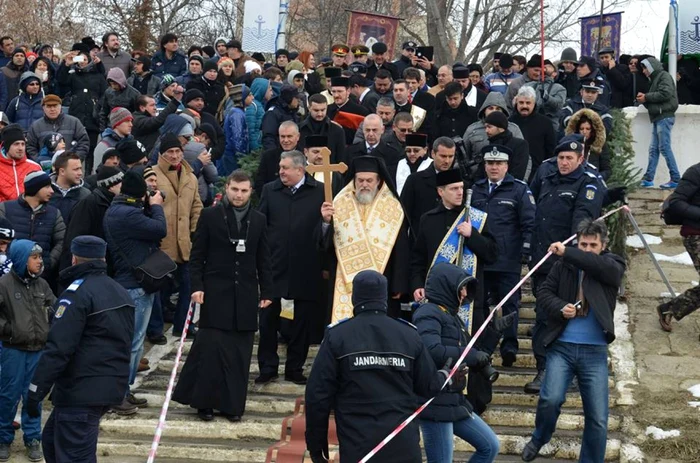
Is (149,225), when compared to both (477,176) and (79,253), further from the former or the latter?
(477,176)

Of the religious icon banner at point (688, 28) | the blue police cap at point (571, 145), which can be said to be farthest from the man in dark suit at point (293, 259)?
the religious icon banner at point (688, 28)

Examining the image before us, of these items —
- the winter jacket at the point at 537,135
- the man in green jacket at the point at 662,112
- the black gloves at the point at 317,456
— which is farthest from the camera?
the man in green jacket at the point at 662,112

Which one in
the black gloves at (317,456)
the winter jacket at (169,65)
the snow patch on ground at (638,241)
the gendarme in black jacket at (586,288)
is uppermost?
the winter jacket at (169,65)

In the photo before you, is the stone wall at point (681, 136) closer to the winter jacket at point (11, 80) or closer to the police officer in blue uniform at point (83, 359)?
the winter jacket at point (11, 80)

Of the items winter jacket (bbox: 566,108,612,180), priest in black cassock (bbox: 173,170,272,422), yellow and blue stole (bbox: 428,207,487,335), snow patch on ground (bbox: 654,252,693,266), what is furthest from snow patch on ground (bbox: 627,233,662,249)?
priest in black cassock (bbox: 173,170,272,422)

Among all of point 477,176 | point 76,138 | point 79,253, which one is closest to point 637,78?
point 477,176

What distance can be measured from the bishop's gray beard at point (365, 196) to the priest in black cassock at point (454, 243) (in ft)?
1.90

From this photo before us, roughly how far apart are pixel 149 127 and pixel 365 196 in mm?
4600

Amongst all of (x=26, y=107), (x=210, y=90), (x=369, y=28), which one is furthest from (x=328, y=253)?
(x=369, y=28)

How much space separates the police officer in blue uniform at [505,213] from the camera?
1127 centimetres

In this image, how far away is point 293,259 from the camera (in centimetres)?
1152

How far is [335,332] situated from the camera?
24.2 ft

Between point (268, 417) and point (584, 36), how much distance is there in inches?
528

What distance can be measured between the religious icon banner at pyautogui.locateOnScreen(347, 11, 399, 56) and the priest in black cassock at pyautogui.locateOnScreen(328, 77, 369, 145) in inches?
314
